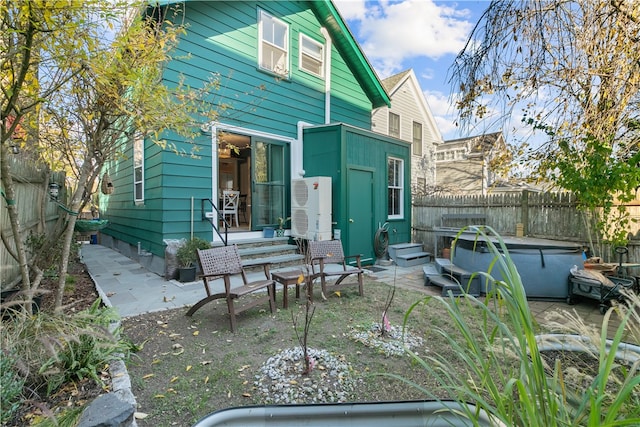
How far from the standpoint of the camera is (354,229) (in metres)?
7.16

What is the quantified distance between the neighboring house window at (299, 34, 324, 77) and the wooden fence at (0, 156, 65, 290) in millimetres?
5821

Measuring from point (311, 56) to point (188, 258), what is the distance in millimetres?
5876

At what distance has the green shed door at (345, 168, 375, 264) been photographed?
7043 mm

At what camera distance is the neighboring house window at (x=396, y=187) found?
8633 millimetres

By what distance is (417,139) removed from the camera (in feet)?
51.4

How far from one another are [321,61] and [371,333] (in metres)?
7.38

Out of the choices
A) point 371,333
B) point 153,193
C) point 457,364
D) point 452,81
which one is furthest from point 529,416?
point 153,193

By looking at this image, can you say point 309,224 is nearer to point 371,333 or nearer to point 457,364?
point 371,333

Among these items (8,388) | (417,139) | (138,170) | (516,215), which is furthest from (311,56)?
(417,139)

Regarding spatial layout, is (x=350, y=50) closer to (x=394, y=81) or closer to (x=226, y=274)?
(x=394, y=81)

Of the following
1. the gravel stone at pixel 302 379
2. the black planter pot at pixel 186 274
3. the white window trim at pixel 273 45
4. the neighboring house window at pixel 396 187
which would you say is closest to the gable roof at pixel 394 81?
the neighboring house window at pixel 396 187

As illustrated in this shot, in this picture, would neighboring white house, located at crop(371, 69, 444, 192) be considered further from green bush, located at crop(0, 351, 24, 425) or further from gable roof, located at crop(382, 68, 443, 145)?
green bush, located at crop(0, 351, 24, 425)

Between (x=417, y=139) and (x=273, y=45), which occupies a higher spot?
(x=273, y=45)

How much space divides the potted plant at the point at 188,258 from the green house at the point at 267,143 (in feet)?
1.44
